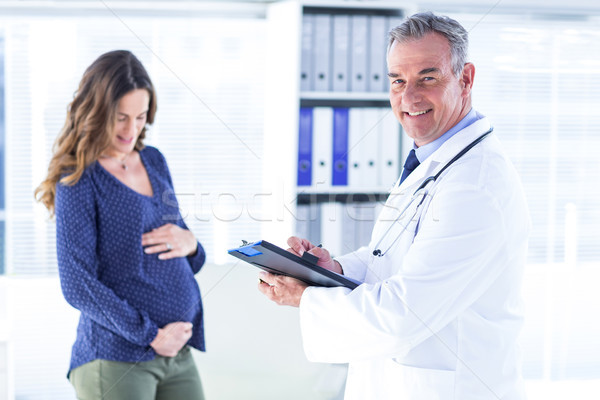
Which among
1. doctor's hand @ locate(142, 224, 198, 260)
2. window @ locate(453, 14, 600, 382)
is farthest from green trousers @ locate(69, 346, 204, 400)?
window @ locate(453, 14, 600, 382)

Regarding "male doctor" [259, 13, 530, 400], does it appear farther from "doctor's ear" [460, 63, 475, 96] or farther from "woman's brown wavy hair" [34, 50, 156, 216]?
"woman's brown wavy hair" [34, 50, 156, 216]

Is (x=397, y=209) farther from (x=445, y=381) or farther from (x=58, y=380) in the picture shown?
(x=58, y=380)

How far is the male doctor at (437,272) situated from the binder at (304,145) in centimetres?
110

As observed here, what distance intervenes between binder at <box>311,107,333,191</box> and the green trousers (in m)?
1.05

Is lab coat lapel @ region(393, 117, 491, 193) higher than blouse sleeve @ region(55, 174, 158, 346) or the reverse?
higher

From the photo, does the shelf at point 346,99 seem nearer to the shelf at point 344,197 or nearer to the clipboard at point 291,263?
the shelf at point 344,197

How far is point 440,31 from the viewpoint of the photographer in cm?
131

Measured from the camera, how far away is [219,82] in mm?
2854

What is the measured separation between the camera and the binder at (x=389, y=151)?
2.55 m

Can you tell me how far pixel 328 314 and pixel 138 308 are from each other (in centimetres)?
72

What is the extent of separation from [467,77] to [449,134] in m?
0.14

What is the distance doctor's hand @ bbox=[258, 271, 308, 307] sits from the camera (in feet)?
4.42

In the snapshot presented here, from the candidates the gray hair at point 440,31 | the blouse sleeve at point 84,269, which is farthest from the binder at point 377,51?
the blouse sleeve at point 84,269

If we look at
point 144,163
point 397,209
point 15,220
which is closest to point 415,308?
point 397,209
